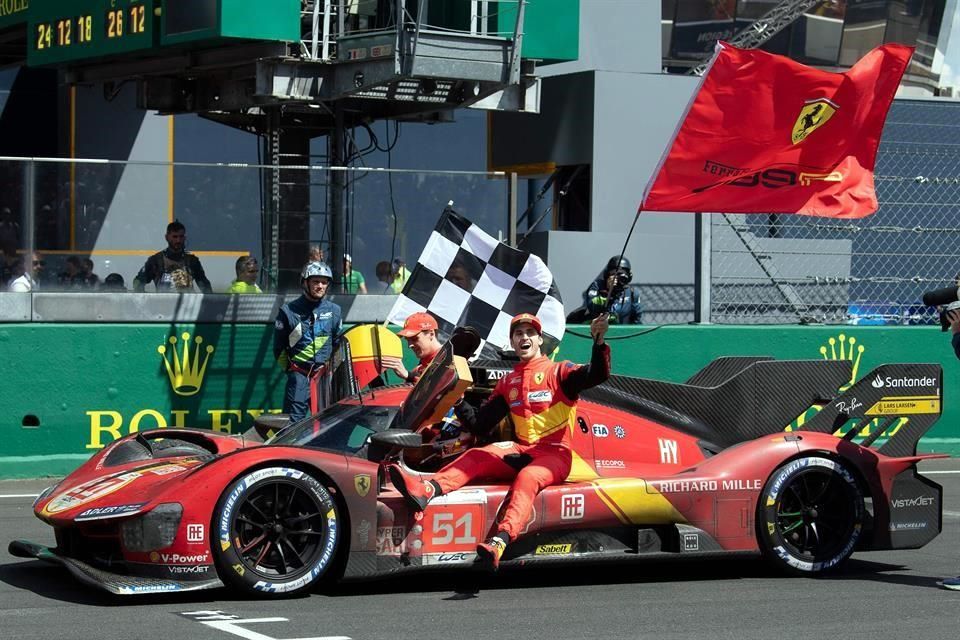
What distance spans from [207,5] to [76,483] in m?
9.74

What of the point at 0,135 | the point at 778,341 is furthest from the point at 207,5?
the point at 0,135

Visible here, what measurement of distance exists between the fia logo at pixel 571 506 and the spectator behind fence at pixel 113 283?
6265mm

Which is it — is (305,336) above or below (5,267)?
below

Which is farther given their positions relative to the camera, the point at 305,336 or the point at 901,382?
the point at 305,336

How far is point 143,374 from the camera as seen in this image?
41.6ft

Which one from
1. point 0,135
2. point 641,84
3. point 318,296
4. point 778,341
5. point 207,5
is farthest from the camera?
point 0,135

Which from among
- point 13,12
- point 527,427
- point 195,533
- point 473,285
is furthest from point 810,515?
point 13,12

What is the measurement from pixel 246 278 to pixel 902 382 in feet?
20.8

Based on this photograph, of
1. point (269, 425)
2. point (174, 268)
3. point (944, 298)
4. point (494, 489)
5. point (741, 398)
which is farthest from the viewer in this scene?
point (174, 268)

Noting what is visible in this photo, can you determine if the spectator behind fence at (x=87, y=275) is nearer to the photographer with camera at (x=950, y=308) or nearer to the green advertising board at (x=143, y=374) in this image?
the green advertising board at (x=143, y=374)

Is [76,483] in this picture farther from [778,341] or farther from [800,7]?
[800,7]

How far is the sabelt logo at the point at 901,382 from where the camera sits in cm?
860

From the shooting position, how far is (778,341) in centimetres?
1435

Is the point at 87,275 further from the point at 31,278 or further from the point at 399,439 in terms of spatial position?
the point at 399,439
